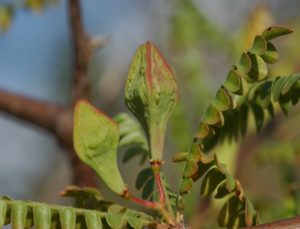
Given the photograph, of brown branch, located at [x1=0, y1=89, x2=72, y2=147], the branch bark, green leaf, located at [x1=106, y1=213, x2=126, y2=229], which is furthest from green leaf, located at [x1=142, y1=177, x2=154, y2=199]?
brown branch, located at [x1=0, y1=89, x2=72, y2=147]

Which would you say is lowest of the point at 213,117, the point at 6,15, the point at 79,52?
the point at 213,117

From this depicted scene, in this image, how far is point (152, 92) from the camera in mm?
655

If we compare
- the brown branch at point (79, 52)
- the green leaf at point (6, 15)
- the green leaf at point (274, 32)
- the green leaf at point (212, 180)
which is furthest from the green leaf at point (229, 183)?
the green leaf at point (6, 15)

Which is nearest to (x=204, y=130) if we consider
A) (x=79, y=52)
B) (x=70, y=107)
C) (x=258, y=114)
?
(x=258, y=114)

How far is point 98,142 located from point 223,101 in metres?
0.11

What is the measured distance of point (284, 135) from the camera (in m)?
1.67

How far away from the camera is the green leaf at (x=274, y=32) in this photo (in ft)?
2.07

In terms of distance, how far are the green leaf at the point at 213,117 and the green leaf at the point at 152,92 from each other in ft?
0.10

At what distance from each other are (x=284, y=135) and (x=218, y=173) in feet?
3.39

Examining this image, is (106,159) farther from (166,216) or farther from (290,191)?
(290,191)

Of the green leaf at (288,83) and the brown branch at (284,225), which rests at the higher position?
the green leaf at (288,83)

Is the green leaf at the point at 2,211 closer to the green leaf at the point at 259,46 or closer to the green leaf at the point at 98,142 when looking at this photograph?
the green leaf at the point at 98,142

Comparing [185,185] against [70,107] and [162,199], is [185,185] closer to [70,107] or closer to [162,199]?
[162,199]

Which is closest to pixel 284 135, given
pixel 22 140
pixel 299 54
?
pixel 299 54
